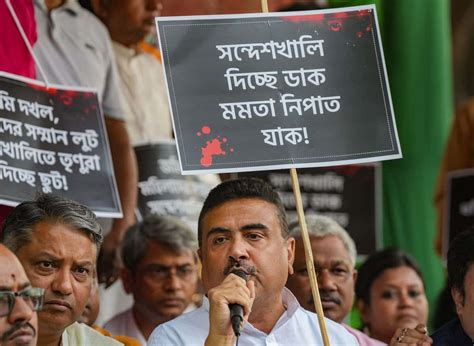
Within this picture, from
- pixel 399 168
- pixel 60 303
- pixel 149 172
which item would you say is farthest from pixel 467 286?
pixel 399 168

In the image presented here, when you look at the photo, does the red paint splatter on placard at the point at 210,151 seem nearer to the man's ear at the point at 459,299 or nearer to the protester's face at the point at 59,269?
the protester's face at the point at 59,269

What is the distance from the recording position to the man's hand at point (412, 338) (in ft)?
17.1

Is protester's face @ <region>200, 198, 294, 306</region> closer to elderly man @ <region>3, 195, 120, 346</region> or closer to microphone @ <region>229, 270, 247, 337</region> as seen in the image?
microphone @ <region>229, 270, 247, 337</region>

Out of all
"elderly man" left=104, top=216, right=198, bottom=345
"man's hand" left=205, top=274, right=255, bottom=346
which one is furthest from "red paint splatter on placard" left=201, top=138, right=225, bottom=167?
"elderly man" left=104, top=216, right=198, bottom=345

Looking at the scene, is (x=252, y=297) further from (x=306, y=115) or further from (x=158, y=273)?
(x=158, y=273)

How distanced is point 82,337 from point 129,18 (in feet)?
9.30

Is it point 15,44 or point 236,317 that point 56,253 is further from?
point 15,44

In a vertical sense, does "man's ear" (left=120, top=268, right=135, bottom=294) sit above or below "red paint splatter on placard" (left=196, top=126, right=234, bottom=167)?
below

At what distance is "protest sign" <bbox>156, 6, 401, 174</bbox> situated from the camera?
543 cm

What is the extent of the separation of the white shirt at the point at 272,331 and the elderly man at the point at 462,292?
14.9 inches

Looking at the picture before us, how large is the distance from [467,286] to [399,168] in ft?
11.0

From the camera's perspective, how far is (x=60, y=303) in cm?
495

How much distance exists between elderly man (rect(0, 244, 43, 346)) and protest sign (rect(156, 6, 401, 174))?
111cm

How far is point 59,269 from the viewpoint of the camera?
16.5ft
